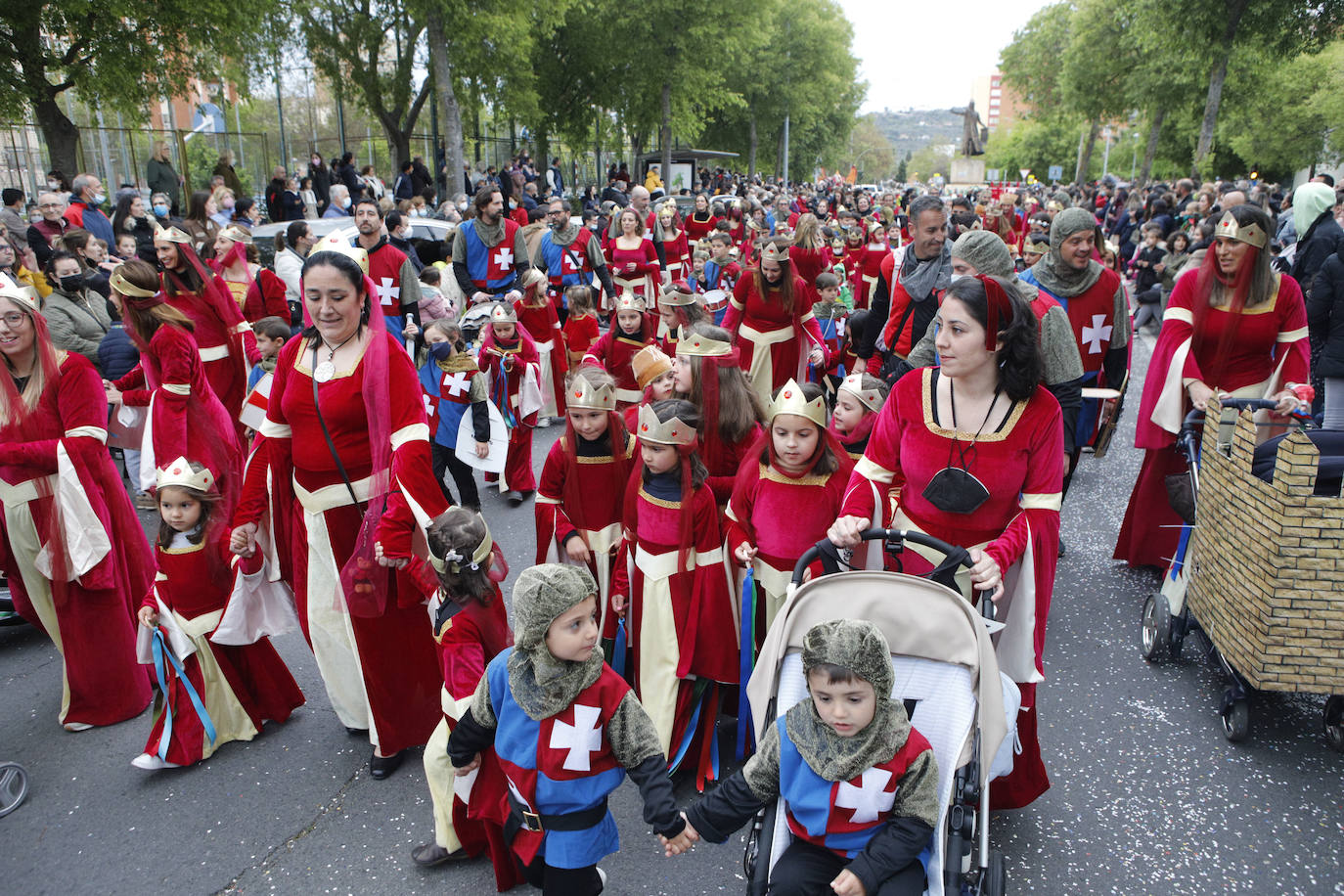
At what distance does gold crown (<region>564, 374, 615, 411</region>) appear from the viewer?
13.0ft

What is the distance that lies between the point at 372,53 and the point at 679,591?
25.5 m

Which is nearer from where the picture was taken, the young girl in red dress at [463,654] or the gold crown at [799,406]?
the young girl in red dress at [463,654]

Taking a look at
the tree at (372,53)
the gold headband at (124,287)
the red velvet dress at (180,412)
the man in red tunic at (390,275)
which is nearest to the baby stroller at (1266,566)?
the red velvet dress at (180,412)

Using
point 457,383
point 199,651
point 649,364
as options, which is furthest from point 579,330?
point 199,651

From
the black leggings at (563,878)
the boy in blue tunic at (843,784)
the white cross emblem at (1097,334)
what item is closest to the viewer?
the boy in blue tunic at (843,784)

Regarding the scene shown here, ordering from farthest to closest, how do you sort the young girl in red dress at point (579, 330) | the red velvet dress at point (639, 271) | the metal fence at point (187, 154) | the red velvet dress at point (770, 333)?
1. the metal fence at point (187, 154)
2. the red velvet dress at point (639, 271)
3. the young girl in red dress at point (579, 330)
4. the red velvet dress at point (770, 333)

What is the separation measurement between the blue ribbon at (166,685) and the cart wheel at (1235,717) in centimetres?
444

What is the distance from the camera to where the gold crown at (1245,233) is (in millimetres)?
4449

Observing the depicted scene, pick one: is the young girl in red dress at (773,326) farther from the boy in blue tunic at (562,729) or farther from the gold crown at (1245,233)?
the boy in blue tunic at (562,729)

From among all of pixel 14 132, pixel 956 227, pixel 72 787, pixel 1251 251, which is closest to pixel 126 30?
pixel 14 132

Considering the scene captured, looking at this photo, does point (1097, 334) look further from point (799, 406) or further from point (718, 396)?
point (799, 406)

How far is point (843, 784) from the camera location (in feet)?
7.68

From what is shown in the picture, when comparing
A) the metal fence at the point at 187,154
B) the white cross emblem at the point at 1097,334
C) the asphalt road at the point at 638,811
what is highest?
the metal fence at the point at 187,154

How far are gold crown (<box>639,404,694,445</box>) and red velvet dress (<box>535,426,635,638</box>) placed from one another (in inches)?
19.7
